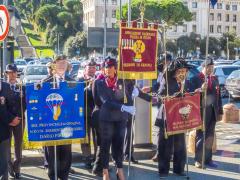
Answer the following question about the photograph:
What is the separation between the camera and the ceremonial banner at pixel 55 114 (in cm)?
705

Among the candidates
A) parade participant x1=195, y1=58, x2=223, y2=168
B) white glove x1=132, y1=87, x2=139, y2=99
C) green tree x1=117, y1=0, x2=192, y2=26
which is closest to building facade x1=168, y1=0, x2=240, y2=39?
green tree x1=117, y1=0, x2=192, y2=26

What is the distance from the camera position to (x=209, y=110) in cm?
951

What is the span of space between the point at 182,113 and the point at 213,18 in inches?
4455

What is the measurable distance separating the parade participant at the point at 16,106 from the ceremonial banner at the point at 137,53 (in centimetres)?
155

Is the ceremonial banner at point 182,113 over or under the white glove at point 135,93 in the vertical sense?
under

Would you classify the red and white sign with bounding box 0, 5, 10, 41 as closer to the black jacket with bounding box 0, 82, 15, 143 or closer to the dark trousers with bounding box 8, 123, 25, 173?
the dark trousers with bounding box 8, 123, 25, 173

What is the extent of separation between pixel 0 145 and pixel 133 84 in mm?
2225

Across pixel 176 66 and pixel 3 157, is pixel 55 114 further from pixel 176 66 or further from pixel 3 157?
pixel 176 66

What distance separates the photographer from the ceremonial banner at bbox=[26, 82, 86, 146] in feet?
23.1

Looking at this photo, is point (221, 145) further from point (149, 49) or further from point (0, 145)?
point (0, 145)

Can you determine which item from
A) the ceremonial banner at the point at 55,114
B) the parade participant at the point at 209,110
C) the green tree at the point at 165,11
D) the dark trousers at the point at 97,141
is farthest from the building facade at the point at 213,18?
the ceremonial banner at the point at 55,114

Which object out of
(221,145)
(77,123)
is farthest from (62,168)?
(221,145)

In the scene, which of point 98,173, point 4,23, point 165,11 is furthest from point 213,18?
point 98,173

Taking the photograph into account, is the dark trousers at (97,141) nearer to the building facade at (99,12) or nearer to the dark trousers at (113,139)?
the dark trousers at (113,139)
